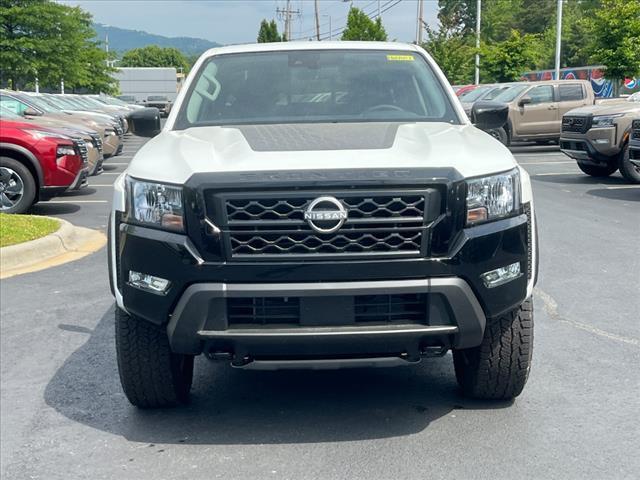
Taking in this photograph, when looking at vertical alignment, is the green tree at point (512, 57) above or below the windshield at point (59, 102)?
above

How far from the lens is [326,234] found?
3648mm

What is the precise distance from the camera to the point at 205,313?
3.66m

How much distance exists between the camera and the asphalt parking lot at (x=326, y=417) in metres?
3.76

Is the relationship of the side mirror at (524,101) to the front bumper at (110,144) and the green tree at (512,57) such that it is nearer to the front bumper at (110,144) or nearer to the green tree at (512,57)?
the front bumper at (110,144)

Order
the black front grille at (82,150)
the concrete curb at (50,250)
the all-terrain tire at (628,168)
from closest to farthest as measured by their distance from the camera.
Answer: the concrete curb at (50,250) < the black front grille at (82,150) < the all-terrain tire at (628,168)

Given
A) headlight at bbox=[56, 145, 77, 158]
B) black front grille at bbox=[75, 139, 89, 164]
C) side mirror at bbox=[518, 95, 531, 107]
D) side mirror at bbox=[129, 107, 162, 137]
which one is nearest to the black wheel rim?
headlight at bbox=[56, 145, 77, 158]

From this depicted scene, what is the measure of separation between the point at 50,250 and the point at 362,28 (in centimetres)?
5880

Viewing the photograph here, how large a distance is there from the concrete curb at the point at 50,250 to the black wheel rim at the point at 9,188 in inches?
65.3

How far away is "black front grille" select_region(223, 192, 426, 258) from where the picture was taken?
3.66 m

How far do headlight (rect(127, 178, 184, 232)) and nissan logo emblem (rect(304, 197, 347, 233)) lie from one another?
0.56 metres

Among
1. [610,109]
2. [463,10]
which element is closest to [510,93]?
[610,109]

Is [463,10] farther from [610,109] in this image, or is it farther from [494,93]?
[610,109]

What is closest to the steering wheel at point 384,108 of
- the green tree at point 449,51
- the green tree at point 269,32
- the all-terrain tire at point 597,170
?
the all-terrain tire at point 597,170

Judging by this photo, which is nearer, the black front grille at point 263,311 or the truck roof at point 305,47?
the black front grille at point 263,311
